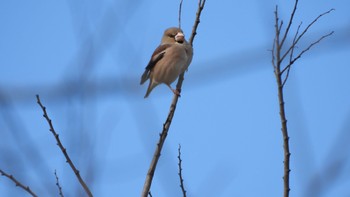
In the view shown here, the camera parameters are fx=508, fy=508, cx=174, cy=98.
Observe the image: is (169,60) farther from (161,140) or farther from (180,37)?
(161,140)

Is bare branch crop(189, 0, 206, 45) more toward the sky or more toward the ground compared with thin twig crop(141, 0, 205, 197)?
more toward the sky

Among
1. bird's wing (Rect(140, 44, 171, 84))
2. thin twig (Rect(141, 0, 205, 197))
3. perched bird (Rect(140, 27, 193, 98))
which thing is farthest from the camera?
bird's wing (Rect(140, 44, 171, 84))

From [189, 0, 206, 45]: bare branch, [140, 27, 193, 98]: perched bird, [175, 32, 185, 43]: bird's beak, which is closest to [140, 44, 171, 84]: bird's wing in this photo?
[140, 27, 193, 98]: perched bird

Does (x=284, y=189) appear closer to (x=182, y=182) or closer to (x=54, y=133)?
(x=182, y=182)

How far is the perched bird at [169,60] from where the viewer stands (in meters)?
5.73

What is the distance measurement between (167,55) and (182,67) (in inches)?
12.6

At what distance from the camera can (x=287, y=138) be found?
2.92 meters

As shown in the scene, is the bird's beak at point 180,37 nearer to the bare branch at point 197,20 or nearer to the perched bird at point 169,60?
the perched bird at point 169,60

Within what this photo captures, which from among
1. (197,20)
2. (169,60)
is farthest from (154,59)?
(197,20)

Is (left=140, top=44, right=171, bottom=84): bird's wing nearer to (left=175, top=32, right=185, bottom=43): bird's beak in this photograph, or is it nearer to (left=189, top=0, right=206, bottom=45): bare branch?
(left=175, top=32, right=185, bottom=43): bird's beak

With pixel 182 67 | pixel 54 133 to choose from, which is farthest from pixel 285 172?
pixel 182 67

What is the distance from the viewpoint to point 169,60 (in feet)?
19.2

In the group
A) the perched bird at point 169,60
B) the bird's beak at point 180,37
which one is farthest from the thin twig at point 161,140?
the bird's beak at point 180,37

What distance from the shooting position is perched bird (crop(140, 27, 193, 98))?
573cm
